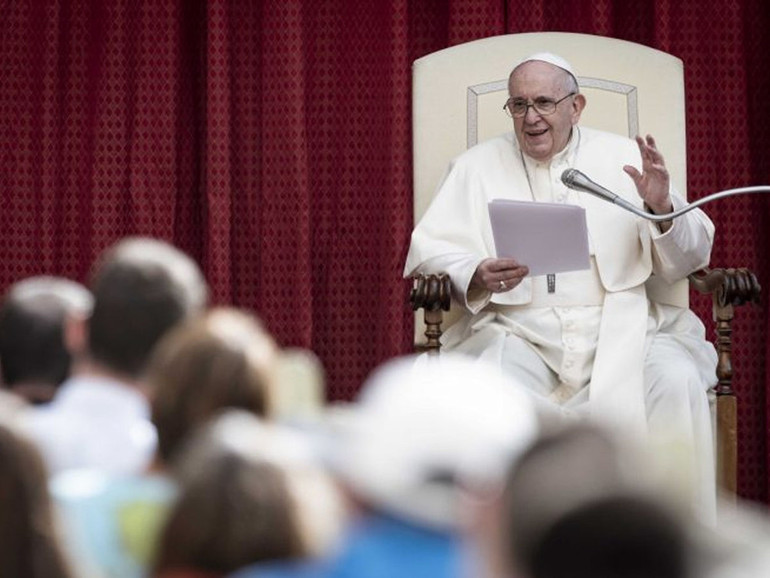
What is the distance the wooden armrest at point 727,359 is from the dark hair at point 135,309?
254 cm

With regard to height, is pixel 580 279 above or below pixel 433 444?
above

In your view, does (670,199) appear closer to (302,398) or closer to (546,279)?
(546,279)

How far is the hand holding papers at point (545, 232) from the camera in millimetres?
4809

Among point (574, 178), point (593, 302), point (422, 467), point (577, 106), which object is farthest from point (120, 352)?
point (577, 106)

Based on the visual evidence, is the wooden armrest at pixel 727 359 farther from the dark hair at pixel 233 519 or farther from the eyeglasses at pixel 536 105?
the dark hair at pixel 233 519

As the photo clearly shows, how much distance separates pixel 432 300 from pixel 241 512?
326 centimetres

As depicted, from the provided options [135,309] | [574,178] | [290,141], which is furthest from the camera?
[290,141]

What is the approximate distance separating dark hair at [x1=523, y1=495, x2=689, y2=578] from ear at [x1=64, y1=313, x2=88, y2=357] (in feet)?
4.45

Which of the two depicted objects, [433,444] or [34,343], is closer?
[433,444]

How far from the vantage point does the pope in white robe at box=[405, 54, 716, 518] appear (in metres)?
4.88

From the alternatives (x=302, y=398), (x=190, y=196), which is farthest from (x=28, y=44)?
(x=302, y=398)

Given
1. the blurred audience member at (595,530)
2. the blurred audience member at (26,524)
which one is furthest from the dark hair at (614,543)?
the blurred audience member at (26,524)

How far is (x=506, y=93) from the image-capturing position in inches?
223

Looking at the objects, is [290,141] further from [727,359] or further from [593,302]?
[727,359]
